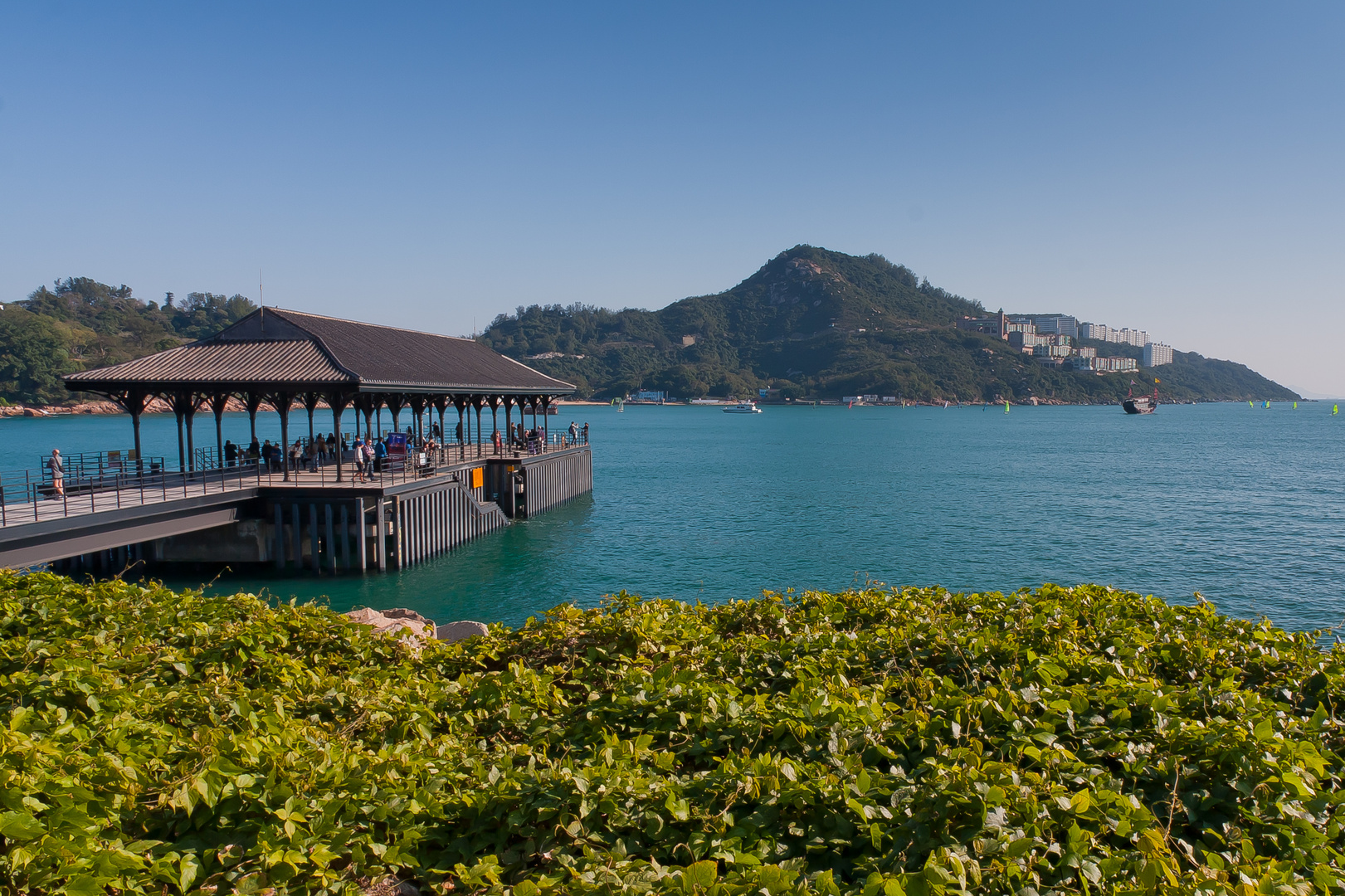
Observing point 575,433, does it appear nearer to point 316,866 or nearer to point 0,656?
point 0,656

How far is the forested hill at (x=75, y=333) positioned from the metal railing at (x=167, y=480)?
86.4 meters

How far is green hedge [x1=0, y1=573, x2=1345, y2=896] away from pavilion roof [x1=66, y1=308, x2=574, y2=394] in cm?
1811

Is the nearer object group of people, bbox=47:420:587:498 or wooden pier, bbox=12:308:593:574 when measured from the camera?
wooden pier, bbox=12:308:593:574

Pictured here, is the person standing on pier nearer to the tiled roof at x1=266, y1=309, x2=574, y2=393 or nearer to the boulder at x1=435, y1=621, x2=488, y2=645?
the tiled roof at x1=266, y1=309, x2=574, y2=393

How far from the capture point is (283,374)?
24.0 m

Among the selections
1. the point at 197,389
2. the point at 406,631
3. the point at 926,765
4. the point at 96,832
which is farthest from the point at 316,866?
the point at 197,389

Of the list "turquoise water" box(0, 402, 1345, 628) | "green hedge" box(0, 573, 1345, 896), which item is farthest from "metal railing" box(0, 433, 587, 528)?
"green hedge" box(0, 573, 1345, 896)

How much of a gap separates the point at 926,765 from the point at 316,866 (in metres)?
3.23

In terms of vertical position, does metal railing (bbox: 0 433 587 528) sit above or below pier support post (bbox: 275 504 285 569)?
above

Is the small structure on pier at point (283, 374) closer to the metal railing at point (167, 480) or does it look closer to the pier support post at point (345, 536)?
the metal railing at point (167, 480)

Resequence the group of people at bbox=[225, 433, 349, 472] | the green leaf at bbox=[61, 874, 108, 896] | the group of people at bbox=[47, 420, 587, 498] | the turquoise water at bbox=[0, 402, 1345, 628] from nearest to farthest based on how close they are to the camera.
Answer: the green leaf at bbox=[61, 874, 108, 896] < the group of people at bbox=[47, 420, 587, 498] < the turquoise water at bbox=[0, 402, 1345, 628] < the group of people at bbox=[225, 433, 349, 472]

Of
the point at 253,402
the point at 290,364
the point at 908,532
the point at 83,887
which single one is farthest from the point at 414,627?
the point at 908,532

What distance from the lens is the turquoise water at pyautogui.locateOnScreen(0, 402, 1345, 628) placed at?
78.1ft

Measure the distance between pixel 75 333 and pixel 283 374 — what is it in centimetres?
16457
